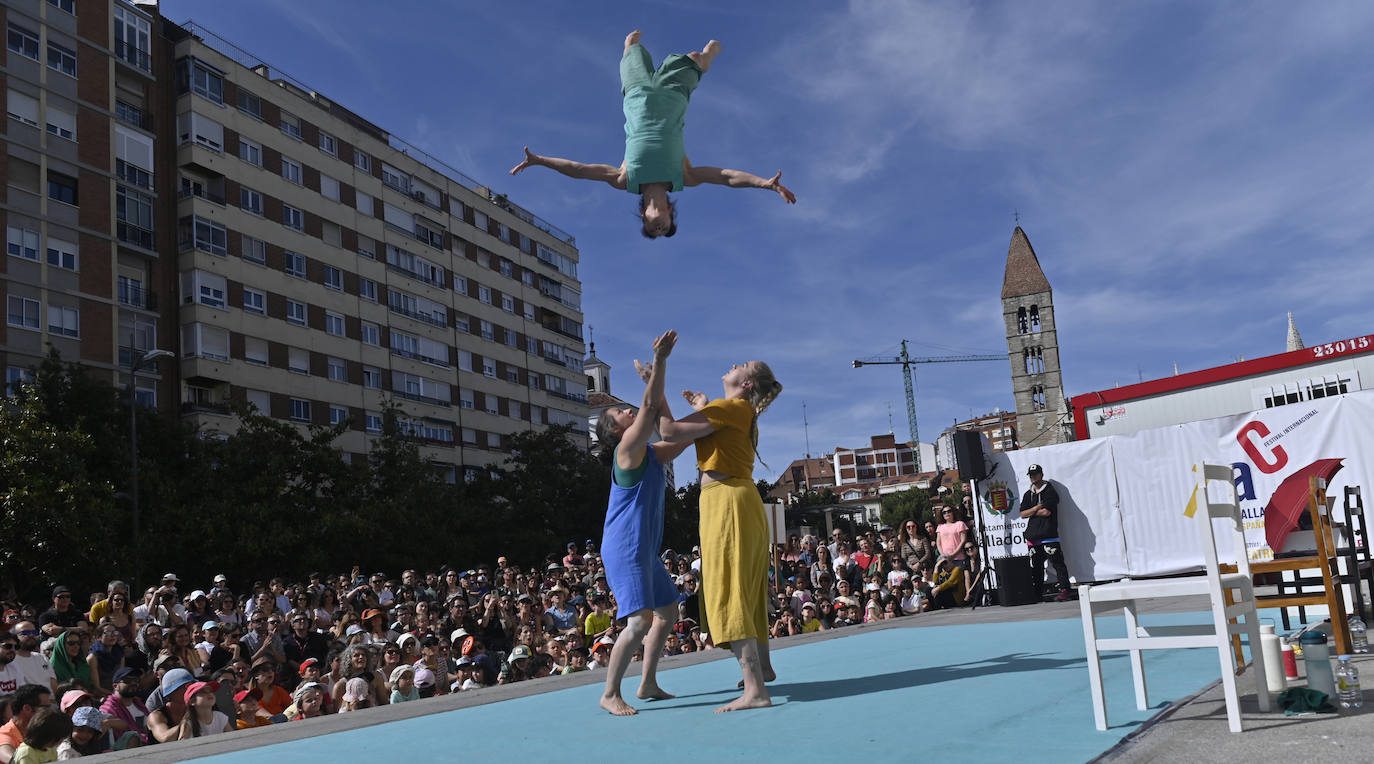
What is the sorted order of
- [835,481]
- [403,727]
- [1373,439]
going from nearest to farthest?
[403,727]
[1373,439]
[835,481]

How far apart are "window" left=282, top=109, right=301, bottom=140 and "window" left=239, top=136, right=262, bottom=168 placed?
237 cm

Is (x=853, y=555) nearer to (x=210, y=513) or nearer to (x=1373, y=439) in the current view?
(x=1373, y=439)

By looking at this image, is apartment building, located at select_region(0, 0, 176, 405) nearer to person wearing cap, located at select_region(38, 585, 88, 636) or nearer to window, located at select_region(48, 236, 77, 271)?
window, located at select_region(48, 236, 77, 271)

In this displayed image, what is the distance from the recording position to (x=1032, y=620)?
10352 mm

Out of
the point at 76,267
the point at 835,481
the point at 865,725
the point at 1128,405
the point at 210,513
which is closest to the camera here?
the point at 865,725

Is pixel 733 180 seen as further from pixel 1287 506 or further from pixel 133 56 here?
pixel 133 56

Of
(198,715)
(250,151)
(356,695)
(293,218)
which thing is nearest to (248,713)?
(356,695)

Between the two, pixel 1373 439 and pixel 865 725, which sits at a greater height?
pixel 1373 439

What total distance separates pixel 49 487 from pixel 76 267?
1393 centimetres

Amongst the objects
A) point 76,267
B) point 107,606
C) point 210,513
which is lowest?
point 107,606

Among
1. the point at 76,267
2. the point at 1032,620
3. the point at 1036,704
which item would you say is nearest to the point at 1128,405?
the point at 1032,620

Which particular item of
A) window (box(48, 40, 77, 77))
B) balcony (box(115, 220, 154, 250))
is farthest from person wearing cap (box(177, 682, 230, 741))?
window (box(48, 40, 77, 77))

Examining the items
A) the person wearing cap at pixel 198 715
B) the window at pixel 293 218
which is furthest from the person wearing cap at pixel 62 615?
the window at pixel 293 218

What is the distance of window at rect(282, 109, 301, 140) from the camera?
46625 millimetres
